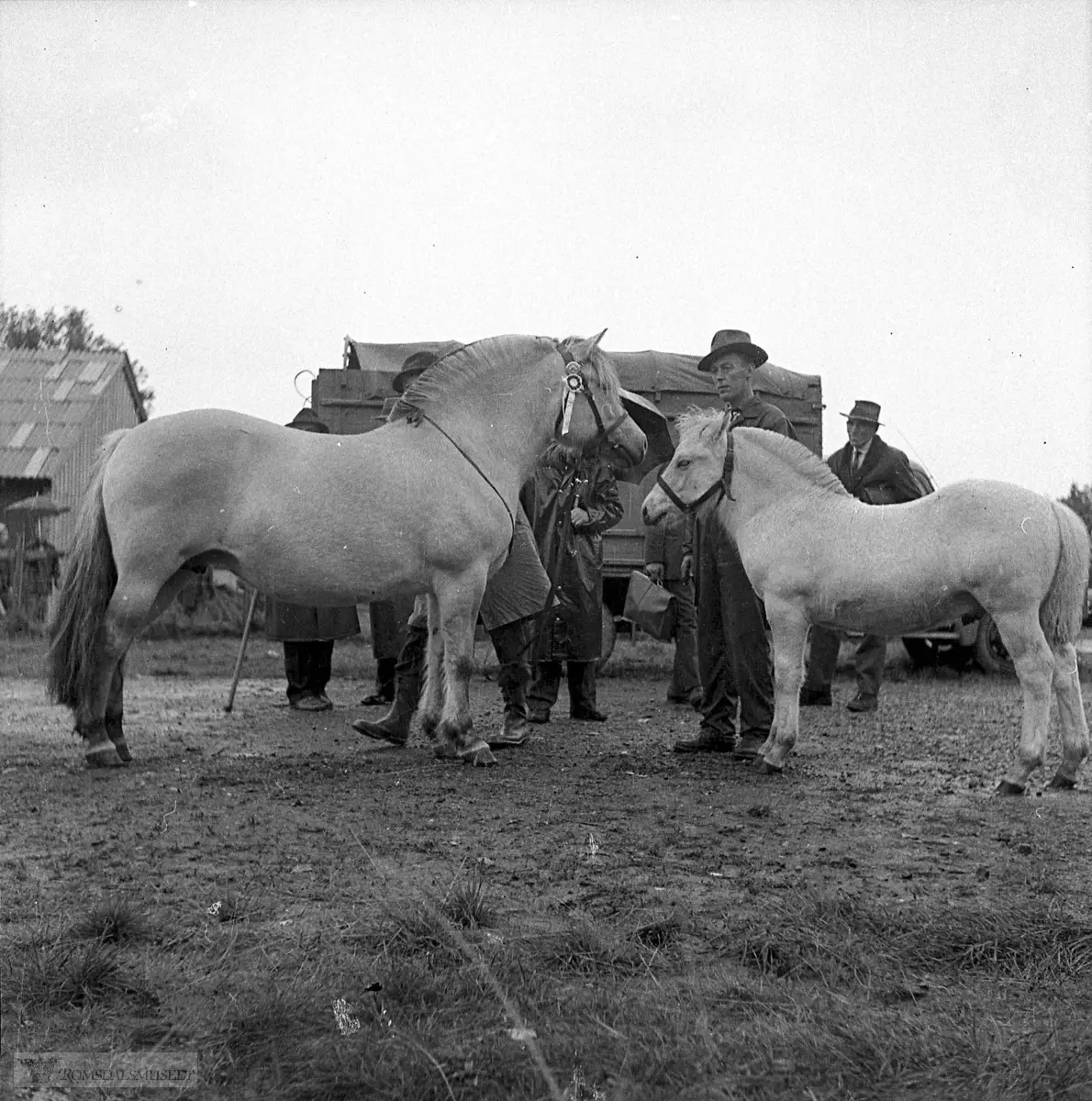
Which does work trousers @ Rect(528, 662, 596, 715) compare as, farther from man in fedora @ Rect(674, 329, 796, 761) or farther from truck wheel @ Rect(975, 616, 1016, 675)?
truck wheel @ Rect(975, 616, 1016, 675)

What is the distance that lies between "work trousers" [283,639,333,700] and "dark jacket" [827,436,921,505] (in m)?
4.18

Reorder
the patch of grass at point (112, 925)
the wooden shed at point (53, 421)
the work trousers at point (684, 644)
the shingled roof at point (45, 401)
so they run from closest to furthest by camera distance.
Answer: the patch of grass at point (112, 925), the work trousers at point (684, 644), the shingled roof at point (45, 401), the wooden shed at point (53, 421)

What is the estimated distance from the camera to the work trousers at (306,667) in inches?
373

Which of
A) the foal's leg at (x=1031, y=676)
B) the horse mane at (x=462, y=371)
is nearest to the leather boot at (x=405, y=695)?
the horse mane at (x=462, y=371)

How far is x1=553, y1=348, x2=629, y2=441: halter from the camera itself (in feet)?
21.7

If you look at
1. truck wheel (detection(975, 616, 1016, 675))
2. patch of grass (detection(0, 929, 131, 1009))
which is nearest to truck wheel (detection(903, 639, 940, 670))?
truck wheel (detection(975, 616, 1016, 675))

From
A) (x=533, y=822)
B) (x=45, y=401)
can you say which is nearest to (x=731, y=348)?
(x=533, y=822)

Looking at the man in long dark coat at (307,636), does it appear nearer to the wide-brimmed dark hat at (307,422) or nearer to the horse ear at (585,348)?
the wide-brimmed dark hat at (307,422)

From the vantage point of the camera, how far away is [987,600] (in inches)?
228

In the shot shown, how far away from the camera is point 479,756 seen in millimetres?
6309

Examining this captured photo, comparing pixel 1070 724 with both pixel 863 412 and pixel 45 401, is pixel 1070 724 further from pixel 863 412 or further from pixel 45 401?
pixel 45 401

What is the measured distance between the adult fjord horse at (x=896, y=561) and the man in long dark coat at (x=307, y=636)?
135 inches

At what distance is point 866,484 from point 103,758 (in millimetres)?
6065

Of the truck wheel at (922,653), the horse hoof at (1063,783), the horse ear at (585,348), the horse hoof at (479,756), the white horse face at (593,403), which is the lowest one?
the truck wheel at (922,653)
